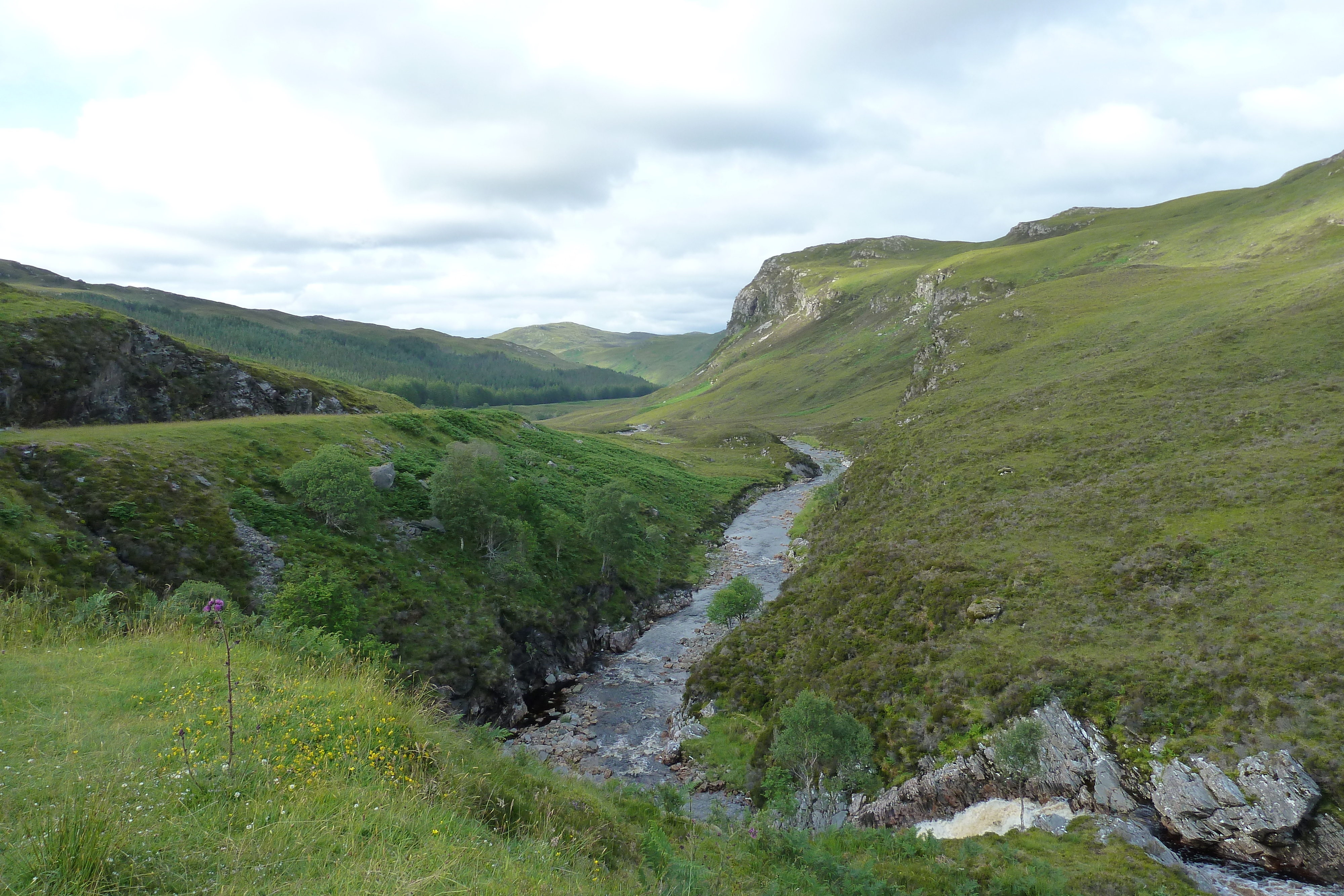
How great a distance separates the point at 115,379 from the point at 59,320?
586 cm

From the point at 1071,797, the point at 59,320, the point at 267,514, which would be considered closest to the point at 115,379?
the point at 59,320

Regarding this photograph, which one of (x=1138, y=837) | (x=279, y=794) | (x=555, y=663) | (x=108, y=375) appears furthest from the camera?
(x=108, y=375)

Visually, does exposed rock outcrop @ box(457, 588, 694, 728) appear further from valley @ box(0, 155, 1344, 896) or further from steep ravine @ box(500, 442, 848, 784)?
steep ravine @ box(500, 442, 848, 784)

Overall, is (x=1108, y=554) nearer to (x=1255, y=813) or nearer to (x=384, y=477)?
(x=1255, y=813)

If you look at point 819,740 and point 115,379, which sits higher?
point 115,379

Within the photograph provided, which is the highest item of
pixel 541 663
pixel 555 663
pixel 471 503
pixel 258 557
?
pixel 471 503

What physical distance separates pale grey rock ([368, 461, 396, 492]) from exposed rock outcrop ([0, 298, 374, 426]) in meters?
21.5

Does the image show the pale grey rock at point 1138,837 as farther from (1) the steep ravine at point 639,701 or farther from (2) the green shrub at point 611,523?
(2) the green shrub at point 611,523

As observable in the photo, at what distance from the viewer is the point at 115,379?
52.5 m

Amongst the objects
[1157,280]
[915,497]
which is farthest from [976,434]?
[1157,280]

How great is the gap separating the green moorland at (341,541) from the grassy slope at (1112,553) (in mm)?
16259

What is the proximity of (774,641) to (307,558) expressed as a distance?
106 ft

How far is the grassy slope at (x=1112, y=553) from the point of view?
23.4 m

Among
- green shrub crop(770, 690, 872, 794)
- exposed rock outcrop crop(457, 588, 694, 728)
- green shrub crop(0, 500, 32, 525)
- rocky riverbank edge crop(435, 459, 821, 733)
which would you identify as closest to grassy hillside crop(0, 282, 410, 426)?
green shrub crop(0, 500, 32, 525)
